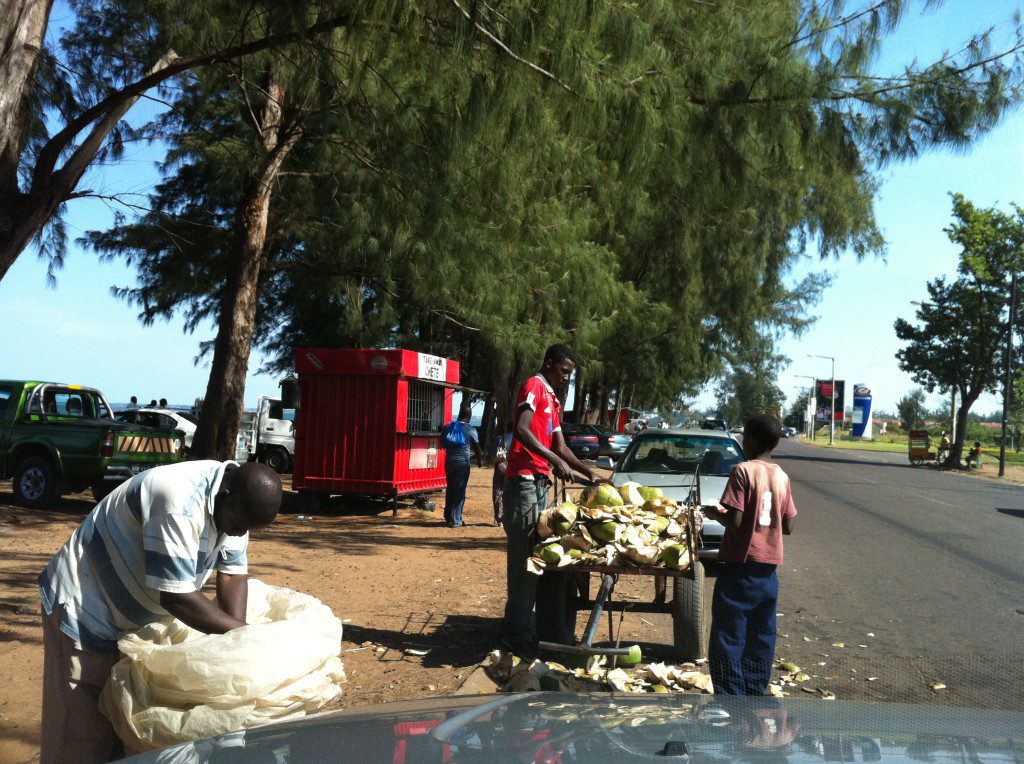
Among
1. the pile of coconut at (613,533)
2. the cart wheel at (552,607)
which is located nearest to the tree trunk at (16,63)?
the pile of coconut at (613,533)

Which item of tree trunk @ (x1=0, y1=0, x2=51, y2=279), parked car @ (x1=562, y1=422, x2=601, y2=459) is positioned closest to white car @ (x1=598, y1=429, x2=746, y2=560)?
tree trunk @ (x1=0, y1=0, x2=51, y2=279)

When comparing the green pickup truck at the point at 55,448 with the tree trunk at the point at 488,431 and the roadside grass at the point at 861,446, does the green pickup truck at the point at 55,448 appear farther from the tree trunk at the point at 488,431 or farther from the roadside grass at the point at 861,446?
the roadside grass at the point at 861,446

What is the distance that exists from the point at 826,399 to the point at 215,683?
102 metres

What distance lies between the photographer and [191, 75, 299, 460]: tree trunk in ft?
43.8

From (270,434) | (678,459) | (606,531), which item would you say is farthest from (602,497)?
(270,434)

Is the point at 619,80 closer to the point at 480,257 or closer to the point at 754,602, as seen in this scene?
the point at 480,257

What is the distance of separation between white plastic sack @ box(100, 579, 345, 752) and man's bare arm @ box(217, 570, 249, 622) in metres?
0.20

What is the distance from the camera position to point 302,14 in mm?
7773

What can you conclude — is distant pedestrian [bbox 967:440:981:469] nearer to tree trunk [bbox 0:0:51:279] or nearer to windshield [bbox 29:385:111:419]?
windshield [bbox 29:385:111:419]

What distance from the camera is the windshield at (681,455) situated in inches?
423

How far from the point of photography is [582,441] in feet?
105

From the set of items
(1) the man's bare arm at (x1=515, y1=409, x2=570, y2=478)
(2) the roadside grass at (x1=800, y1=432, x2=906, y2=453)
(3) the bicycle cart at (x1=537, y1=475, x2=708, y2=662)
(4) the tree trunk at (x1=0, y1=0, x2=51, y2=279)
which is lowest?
(3) the bicycle cart at (x1=537, y1=475, x2=708, y2=662)

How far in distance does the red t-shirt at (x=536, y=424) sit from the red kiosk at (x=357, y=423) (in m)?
8.17

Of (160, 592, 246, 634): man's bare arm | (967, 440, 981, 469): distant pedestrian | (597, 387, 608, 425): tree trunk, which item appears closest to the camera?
(160, 592, 246, 634): man's bare arm
